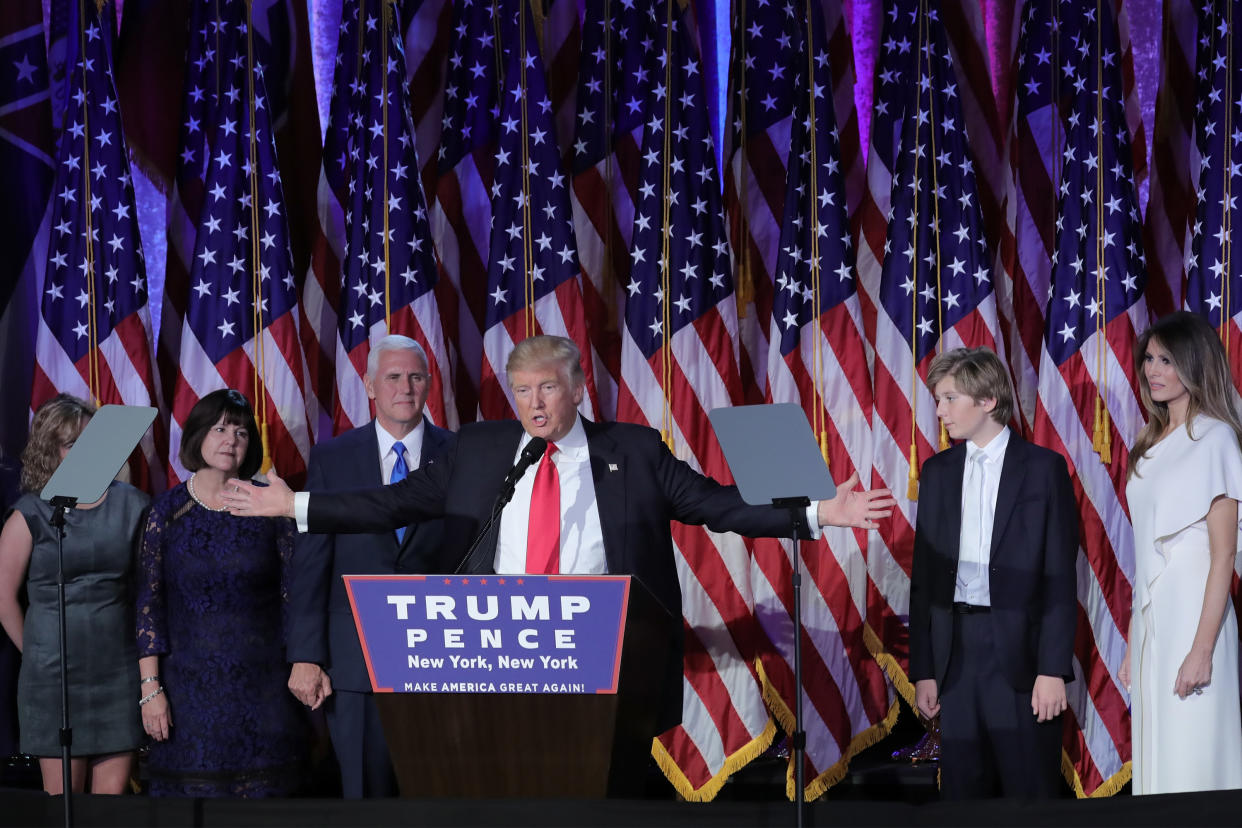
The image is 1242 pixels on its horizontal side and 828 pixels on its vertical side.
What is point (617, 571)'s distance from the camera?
316cm

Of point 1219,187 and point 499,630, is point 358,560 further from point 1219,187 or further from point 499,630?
point 1219,187

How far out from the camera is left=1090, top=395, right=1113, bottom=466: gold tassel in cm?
441

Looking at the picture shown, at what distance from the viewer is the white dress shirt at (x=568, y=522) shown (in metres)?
3.13

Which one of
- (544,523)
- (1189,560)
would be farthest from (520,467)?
(1189,560)

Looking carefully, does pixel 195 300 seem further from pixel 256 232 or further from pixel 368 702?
pixel 368 702

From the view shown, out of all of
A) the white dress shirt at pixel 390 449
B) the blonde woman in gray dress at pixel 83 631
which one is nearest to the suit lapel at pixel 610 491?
the white dress shirt at pixel 390 449

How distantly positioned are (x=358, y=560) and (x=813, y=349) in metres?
1.89

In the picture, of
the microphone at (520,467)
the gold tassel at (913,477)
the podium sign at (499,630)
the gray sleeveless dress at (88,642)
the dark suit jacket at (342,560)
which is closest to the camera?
the podium sign at (499,630)

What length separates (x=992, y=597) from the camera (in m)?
3.43

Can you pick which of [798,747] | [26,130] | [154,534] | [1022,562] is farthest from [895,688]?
[26,130]

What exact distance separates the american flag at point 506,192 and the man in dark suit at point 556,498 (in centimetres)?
137

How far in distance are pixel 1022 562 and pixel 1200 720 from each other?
0.61 metres

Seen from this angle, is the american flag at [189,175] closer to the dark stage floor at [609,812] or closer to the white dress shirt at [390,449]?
the white dress shirt at [390,449]

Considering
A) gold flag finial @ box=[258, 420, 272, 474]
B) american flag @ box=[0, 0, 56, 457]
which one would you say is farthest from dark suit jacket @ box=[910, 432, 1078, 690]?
american flag @ box=[0, 0, 56, 457]
